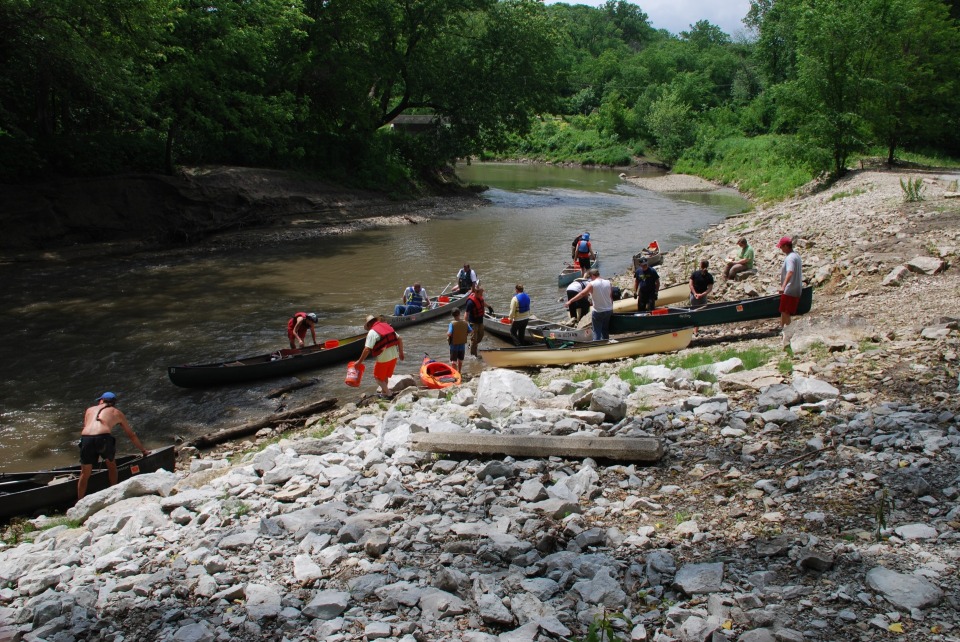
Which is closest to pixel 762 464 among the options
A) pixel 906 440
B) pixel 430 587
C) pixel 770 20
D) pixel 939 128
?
pixel 906 440

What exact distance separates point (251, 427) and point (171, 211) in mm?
20751

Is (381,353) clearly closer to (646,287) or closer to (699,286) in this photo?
(646,287)

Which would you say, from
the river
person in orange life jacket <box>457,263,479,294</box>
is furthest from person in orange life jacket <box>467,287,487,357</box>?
person in orange life jacket <box>457,263,479,294</box>

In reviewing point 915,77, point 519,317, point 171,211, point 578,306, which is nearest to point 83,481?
point 519,317

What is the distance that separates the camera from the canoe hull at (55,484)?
31.9ft

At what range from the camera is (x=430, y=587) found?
582 cm

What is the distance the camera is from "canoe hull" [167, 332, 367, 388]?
14.7 meters

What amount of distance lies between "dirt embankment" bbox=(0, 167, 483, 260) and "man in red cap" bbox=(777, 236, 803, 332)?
23510mm

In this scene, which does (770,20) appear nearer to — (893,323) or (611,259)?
(611,259)

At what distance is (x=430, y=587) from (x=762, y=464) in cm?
364

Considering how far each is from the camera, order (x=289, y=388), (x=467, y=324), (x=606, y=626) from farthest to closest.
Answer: (x=467, y=324)
(x=289, y=388)
(x=606, y=626)

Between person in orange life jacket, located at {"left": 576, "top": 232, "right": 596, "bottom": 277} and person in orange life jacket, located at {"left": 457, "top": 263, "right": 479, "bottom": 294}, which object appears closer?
person in orange life jacket, located at {"left": 457, "top": 263, "right": 479, "bottom": 294}

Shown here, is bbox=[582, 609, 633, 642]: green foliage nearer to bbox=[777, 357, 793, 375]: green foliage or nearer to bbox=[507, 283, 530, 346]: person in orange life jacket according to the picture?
bbox=[777, 357, 793, 375]: green foliage

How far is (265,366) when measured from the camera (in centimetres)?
1530
